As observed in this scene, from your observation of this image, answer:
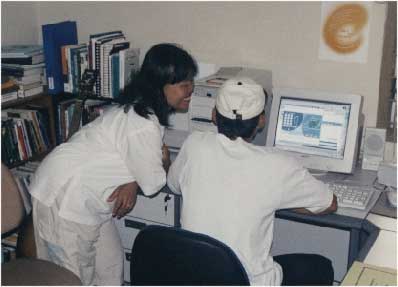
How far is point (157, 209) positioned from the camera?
9.16 feet

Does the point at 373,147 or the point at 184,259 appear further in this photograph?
the point at 373,147

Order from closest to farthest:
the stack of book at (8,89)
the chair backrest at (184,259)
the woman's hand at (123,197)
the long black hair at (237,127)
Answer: the chair backrest at (184,259) → the long black hair at (237,127) → the woman's hand at (123,197) → the stack of book at (8,89)

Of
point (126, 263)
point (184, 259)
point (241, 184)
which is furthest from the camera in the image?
point (126, 263)

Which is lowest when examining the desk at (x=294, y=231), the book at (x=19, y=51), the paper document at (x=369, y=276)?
the desk at (x=294, y=231)

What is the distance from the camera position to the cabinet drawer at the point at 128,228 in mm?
2875

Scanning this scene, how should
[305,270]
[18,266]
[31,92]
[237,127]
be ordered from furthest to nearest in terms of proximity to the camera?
[31,92] → [18,266] → [305,270] → [237,127]

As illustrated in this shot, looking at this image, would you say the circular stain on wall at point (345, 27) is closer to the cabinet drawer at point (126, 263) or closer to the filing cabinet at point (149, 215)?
the filing cabinet at point (149, 215)

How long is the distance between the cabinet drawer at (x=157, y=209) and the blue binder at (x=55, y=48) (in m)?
0.94

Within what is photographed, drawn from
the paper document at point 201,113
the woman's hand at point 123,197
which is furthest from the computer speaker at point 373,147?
the woman's hand at point 123,197

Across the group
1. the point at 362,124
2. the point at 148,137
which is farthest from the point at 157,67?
the point at 362,124

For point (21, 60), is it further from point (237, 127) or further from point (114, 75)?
point (237, 127)

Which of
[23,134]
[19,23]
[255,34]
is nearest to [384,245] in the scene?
[255,34]

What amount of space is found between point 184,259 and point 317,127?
1138mm

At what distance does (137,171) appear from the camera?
2438 millimetres
